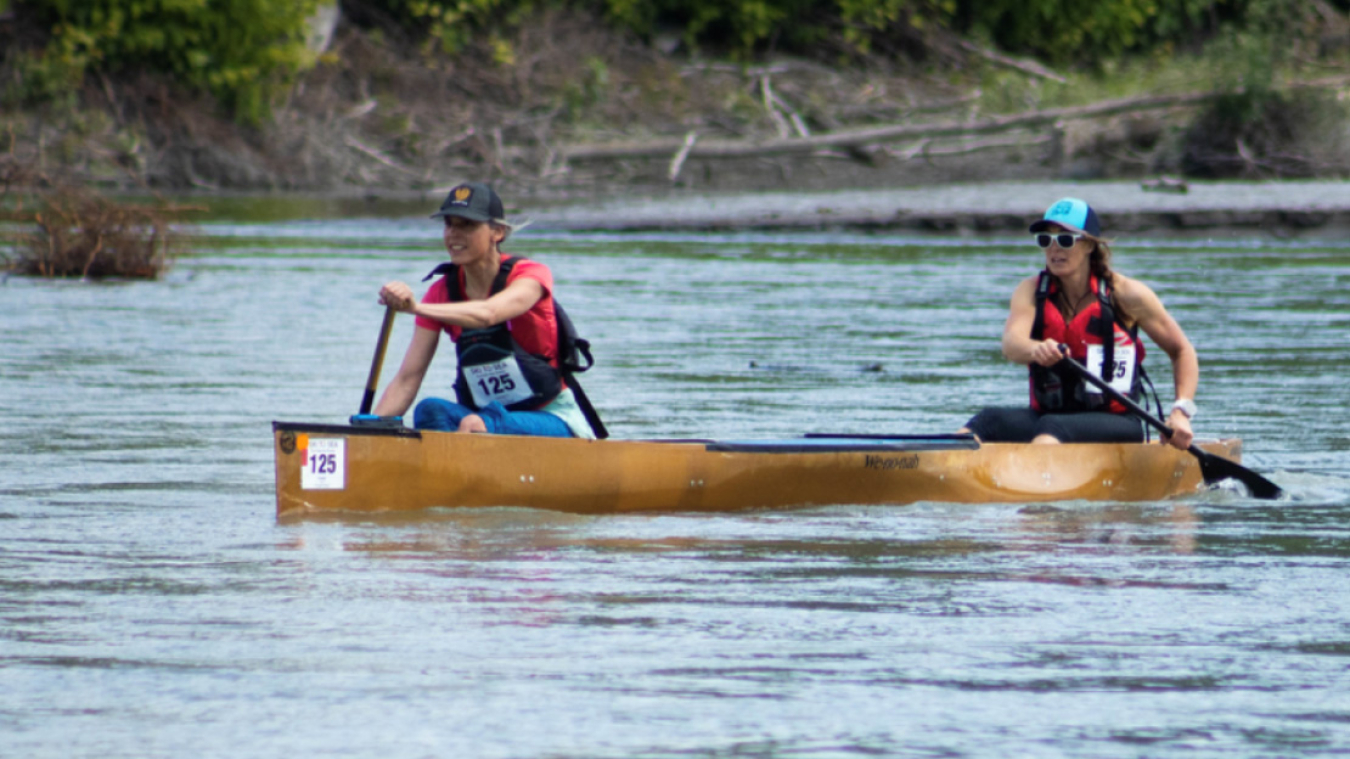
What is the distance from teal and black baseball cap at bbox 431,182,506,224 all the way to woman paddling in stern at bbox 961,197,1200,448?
1966 millimetres

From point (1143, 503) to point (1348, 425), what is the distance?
256 centimetres

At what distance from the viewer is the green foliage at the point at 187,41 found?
35.5 metres

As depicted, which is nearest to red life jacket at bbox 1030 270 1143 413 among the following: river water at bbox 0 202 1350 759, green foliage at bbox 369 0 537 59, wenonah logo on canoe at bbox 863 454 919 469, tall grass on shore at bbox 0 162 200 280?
river water at bbox 0 202 1350 759

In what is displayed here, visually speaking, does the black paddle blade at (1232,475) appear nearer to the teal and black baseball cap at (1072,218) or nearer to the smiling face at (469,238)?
the teal and black baseball cap at (1072,218)

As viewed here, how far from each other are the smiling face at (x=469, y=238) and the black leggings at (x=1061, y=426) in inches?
84.6

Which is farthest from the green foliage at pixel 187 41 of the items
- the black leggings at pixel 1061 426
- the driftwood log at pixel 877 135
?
the black leggings at pixel 1061 426

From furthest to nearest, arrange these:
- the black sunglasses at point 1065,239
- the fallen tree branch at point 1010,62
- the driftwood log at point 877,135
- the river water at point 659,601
Result: the fallen tree branch at point 1010,62
the driftwood log at point 877,135
the black sunglasses at point 1065,239
the river water at point 659,601

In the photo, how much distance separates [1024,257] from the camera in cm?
2358

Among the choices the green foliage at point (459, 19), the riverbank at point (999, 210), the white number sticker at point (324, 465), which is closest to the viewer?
the white number sticker at point (324, 465)

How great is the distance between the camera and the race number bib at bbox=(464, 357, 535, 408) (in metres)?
7.63

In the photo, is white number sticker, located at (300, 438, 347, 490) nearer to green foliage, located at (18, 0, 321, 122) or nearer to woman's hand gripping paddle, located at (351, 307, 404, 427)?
woman's hand gripping paddle, located at (351, 307, 404, 427)

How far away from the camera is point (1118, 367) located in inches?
328

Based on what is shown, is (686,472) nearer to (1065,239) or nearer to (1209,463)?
(1065,239)

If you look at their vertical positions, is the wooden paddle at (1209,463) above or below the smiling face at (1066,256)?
below
